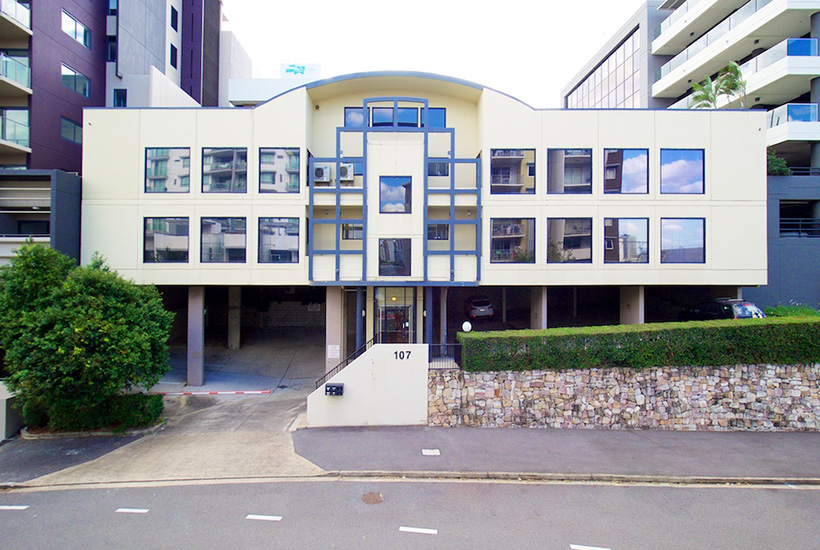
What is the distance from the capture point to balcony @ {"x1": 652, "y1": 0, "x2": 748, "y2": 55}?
2748 centimetres

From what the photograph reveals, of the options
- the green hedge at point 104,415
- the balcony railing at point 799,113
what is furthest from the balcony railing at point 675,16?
the green hedge at point 104,415

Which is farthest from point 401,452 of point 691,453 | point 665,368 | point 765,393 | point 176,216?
point 176,216

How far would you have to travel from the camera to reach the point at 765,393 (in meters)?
13.5

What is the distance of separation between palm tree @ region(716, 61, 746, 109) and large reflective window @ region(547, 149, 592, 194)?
13.7 metres

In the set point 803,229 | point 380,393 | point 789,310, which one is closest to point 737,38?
point 803,229

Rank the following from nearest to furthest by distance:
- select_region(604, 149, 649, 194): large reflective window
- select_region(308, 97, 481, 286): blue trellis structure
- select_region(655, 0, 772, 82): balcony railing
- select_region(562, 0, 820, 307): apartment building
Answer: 1. select_region(308, 97, 481, 286): blue trellis structure
2. select_region(604, 149, 649, 194): large reflective window
3. select_region(562, 0, 820, 307): apartment building
4. select_region(655, 0, 772, 82): balcony railing

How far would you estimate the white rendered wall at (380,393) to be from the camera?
13234 mm

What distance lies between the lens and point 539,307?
60.3ft

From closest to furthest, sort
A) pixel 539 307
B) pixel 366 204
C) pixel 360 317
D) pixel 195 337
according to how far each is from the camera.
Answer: pixel 366 204, pixel 195 337, pixel 360 317, pixel 539 307

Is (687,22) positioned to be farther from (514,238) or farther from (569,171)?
(514,238)

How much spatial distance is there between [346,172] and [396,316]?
21.6 ft

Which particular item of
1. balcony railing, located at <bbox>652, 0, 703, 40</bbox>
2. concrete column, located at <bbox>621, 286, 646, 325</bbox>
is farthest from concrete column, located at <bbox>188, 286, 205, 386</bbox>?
balcony railing, located at <bbox>652, 0, 703, 40</bbox>

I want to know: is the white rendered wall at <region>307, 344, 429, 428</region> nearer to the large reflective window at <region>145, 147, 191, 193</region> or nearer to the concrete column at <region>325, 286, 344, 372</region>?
the concrete column at <region>325, 286, 344, 372</region>

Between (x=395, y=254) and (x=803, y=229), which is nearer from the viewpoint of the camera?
(x=395, y=254)
